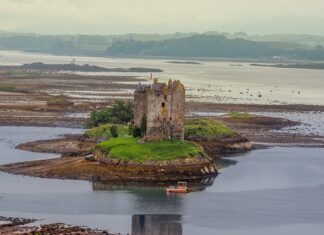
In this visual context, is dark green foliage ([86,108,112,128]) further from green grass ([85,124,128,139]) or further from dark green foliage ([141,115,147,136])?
dark green foliage ([141,115,147,136])

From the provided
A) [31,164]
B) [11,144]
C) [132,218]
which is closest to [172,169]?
[31,164]

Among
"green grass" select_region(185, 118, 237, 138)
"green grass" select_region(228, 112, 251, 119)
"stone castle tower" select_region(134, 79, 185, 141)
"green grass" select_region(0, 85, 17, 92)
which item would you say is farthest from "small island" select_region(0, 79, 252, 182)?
"green grass" select_region(0, 85, 17, 92)

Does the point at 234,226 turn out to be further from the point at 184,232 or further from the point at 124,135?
the point at 124,135

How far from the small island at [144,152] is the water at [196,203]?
302 cm

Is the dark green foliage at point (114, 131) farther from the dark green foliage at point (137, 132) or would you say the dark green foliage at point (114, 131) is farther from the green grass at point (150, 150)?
the green grass at point (150, 150)

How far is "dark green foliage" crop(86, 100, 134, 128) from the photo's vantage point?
11938 cm

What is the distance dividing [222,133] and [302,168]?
60.1 ft

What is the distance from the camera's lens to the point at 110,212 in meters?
71.1

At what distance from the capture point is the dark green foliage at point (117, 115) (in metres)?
119

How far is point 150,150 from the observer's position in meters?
91.7

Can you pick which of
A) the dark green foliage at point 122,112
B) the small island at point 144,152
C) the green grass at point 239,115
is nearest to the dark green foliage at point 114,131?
the small island at point 144,152

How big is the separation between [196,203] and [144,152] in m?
16.5

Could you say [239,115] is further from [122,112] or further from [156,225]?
[156,225]

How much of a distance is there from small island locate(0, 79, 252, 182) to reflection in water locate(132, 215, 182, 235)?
55.7 feet
